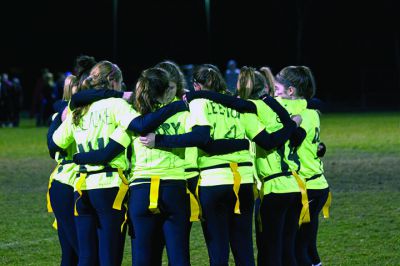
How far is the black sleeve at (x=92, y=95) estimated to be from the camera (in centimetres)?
676

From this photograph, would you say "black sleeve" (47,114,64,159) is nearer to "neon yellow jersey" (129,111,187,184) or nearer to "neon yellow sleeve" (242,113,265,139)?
"neon yellow jersey" (129,111,187,184)

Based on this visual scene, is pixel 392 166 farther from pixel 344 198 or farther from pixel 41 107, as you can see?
pixel 41 107

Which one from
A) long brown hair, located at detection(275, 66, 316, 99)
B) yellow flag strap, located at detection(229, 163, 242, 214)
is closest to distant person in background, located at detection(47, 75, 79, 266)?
yellow flag strap, located at detection(229, 163, 242, 214)

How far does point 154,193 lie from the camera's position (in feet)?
21.5

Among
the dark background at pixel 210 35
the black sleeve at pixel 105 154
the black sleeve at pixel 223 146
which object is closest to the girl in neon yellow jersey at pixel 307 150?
the black sleeve at pixel 223 146

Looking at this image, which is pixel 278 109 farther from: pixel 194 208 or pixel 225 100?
pixel 194 208

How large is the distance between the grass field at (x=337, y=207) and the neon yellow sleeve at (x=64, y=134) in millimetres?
2552

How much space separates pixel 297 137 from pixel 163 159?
131 centimetres

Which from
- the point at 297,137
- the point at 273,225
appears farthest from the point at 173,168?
the point at 297,137

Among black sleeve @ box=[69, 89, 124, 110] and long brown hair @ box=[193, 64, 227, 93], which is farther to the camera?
long brown hair @ box=[193, 64, 227, 93]

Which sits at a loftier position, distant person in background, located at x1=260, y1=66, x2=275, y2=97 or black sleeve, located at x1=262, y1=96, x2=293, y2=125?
distant person in background, located at x1=260, y1=66, x2=275, y2=97

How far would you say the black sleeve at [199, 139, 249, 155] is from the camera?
272 inches

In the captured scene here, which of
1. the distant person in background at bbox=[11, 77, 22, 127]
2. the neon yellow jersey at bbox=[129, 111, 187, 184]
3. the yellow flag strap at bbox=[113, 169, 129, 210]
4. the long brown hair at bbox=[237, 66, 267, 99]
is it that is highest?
the long brown hair at bbox=[237, 66, 267, 99]

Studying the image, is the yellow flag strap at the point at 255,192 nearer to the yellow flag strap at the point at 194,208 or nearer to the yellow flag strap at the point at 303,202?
the yellow flag strap at the point at 303,202
